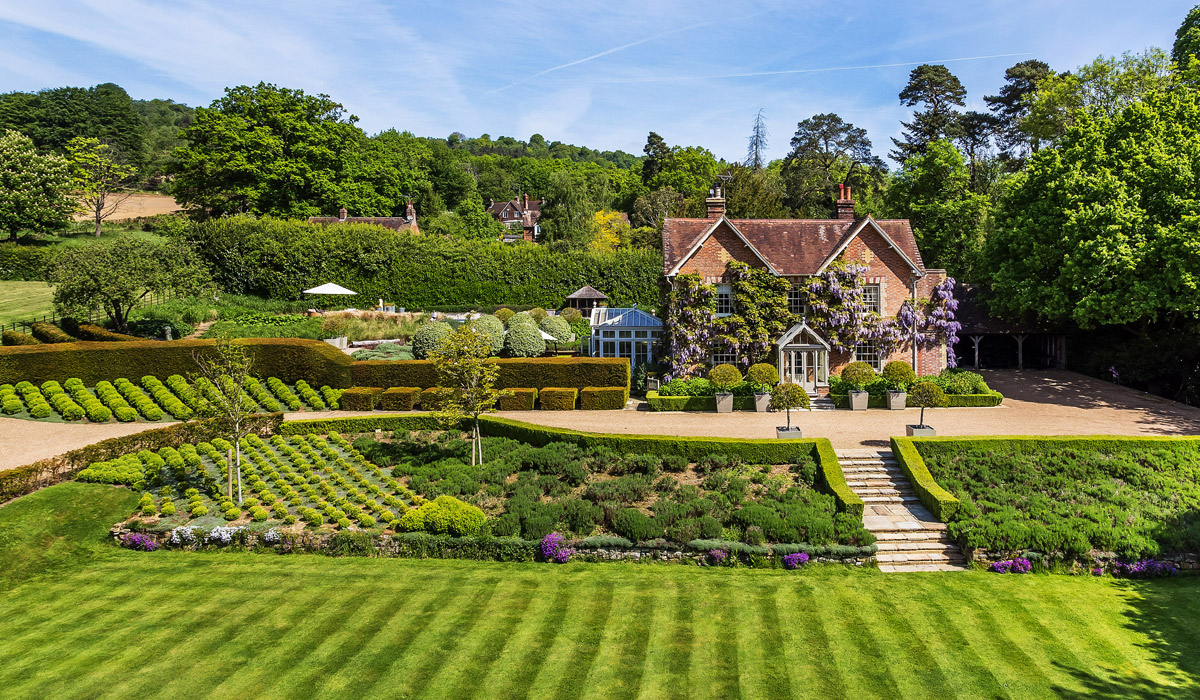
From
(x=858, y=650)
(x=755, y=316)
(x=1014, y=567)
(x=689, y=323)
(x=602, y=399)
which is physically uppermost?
(x=755, y=316)

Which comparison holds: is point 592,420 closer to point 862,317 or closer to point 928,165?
point 862,317

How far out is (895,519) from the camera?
59.1 ft

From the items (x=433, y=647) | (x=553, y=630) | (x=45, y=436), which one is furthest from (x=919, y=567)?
(x=45, y=436)

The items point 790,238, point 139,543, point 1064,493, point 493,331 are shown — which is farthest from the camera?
point 790,238

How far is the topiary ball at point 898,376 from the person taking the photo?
92.5 ft

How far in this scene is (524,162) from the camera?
119938 mm

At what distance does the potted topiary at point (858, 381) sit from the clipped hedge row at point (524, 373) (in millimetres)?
9110

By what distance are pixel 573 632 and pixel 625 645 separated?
1.06 metres

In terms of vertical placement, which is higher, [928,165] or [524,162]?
[524,162]

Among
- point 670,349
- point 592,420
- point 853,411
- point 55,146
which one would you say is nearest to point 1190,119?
point 853,411

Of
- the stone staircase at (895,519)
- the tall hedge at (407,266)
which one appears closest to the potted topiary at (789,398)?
the stone staircase at (895,519)

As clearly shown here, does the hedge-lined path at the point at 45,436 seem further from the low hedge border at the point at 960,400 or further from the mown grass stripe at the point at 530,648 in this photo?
the low hedge border at the point at 960,400

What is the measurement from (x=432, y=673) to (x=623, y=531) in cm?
655

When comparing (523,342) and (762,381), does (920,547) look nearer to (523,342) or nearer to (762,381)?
(762,381)
